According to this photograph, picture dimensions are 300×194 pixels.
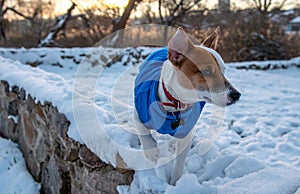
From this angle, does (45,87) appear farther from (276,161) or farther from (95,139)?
(276,161)

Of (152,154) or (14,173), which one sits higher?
(152,154)

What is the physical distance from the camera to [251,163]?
180cm

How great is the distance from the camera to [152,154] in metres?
1.83

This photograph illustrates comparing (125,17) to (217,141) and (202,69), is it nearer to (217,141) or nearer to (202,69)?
(217,141)

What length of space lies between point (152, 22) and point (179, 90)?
12624 mm

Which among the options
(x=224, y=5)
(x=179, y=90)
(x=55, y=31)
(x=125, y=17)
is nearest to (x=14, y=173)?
(x=179, y=90)

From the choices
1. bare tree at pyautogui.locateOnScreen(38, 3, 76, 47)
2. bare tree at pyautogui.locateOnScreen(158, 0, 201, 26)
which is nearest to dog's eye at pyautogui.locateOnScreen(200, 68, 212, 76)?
bare tree at pyautogui.locateOnScreen(38, 3, 76, 47)

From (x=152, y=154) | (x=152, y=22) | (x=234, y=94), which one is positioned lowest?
(x=152, y=154)

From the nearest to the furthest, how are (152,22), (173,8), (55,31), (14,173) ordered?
(14,173)
(55,31)
(173,8)
(152,22)

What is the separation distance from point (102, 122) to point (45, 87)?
97 centimetres

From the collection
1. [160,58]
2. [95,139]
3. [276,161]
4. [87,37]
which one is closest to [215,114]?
[276,161]

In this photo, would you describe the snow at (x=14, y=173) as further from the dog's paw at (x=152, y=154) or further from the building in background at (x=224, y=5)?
the building in background at (x=224, y=5)

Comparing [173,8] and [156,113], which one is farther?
[173,8]

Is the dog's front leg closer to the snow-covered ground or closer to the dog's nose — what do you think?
the snow-covered ground
